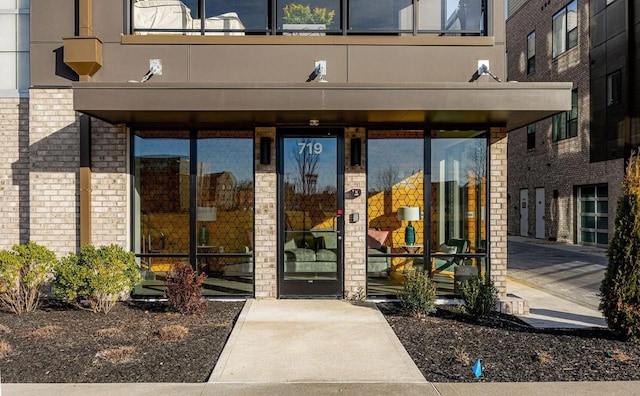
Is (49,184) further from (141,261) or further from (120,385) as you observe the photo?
(120,385)

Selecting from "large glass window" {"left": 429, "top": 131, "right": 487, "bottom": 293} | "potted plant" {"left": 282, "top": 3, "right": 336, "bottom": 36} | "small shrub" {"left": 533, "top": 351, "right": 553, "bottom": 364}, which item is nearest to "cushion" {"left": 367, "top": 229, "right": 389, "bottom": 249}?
"large glass window" {"left": 429, "top": 131, "right": 487, "bottom": 293}

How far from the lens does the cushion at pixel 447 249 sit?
25.1ft

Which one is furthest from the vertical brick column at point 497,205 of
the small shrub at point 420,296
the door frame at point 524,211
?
the door frame at point 524,211

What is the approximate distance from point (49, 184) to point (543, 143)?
68.5ft

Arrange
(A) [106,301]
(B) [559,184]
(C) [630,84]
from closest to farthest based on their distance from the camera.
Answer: (A) [106,301] → (C) [630,84] → (B) [559,184]

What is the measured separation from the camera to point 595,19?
58.2 feet

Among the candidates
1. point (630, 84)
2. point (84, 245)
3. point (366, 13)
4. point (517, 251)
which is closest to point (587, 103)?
point (630, 84)

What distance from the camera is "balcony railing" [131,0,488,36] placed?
24.8 ft

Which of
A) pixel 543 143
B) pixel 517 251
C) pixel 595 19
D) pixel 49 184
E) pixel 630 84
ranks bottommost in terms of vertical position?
pixel 517 251

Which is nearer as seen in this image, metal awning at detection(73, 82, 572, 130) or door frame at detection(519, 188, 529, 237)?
metal awning at detection(73, 82, 572, 130)

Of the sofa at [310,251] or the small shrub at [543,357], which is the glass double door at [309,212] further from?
the small shrub at [543,357]

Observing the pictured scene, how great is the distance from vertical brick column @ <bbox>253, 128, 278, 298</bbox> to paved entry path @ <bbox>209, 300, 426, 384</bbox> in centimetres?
54

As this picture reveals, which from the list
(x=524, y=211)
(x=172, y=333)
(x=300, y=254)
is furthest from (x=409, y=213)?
(x=524, y=211)

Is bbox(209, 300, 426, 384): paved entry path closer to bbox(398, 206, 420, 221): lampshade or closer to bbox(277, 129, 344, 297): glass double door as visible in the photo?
bbox(277, 129, 344, 297): glass double door
